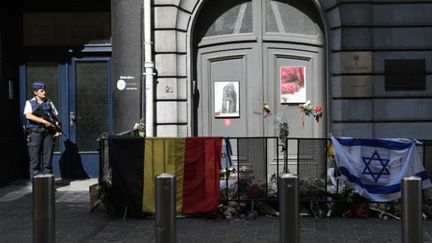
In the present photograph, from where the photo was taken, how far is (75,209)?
9.55 meters

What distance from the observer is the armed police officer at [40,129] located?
36.4 ft

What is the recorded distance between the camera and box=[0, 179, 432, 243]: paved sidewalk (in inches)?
300

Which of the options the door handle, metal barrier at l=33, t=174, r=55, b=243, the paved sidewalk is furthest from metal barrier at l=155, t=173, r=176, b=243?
the door handle

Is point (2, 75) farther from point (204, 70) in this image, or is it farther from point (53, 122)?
point (204, 70)

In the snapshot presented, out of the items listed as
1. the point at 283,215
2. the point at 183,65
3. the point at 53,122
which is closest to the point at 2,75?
the point at 53,122

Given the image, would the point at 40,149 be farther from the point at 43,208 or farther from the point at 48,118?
the point at 43,208

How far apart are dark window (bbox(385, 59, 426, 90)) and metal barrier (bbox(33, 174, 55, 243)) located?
7538mm

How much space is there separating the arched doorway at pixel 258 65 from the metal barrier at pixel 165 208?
6.46 m

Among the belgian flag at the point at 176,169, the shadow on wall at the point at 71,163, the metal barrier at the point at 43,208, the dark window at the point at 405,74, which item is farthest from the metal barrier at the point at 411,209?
the shadow on wall at the point at 71,163

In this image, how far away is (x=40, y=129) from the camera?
11.1 metres

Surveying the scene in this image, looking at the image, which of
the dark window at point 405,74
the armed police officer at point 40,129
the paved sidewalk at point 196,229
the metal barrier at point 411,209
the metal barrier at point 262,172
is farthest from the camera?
the dark window at point 405,74

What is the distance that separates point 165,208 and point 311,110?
267 inches

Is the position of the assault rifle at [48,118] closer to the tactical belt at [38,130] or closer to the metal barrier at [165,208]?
the tactical belt at [38,130]

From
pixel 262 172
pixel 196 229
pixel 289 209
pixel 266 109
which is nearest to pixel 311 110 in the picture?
pixel 266 109
